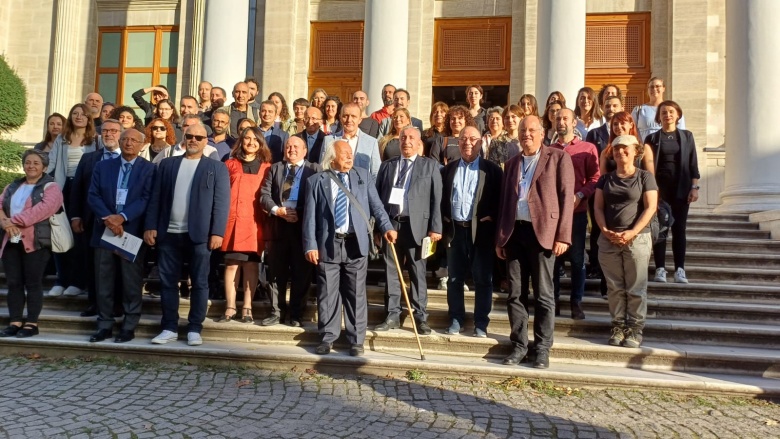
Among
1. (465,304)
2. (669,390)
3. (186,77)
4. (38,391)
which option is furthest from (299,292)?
(186,77)

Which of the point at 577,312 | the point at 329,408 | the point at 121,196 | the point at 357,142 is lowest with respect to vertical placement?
the point at 329,408

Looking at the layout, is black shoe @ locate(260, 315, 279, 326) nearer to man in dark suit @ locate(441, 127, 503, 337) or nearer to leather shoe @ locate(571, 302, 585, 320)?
man in dark suit @ locate(441, 127, 503, 337)

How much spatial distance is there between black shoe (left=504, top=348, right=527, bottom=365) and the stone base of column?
6119 millimetres

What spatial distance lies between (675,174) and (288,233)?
14.7ft

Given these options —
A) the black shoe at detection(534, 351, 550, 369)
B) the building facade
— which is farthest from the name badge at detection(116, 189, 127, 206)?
the building facade

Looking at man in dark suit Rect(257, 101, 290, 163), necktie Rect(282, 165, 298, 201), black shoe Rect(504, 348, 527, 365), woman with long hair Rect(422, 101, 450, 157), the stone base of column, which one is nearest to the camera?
black shoe Rect(504, 348, 527, 365)

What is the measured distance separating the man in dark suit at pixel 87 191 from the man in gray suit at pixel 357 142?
2.26 m

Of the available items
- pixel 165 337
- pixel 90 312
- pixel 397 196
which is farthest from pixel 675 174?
pixel 90 312

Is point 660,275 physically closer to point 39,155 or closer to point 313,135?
point 313,135

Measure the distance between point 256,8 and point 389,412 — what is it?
1379cm

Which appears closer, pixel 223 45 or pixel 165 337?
pixel 165 337

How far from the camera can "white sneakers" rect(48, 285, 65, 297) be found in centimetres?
716

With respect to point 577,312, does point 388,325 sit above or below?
below

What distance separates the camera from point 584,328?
6.16 meters
